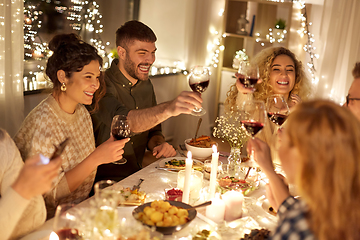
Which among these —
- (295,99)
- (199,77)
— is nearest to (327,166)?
(199,77)

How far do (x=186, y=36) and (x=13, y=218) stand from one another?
402 centimetres

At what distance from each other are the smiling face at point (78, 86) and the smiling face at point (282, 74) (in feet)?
4.88

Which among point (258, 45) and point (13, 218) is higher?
point (258, 45)

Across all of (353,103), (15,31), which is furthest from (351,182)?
(15,31)

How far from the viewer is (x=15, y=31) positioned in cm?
245

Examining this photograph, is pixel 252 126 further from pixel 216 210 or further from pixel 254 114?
pixel 216 210

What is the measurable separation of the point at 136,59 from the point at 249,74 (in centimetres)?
116

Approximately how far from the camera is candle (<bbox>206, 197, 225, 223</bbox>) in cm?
141

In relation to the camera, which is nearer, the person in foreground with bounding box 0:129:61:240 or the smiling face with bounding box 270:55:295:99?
the person in foreground with bounding box 0:129:61:240

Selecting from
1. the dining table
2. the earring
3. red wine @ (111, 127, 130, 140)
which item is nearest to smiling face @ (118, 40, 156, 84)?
the earring

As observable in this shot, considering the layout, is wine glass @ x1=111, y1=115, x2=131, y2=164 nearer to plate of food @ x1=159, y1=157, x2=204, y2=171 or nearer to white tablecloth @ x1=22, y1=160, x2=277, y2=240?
white tablecloth @ x1=22, y1=160, x2=277, y2=240

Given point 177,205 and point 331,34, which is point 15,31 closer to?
point 177,205

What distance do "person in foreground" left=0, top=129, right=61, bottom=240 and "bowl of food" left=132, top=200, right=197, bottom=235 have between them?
1.12 ft

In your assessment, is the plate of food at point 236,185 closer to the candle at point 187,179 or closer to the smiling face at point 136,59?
the candle at point 187,179
